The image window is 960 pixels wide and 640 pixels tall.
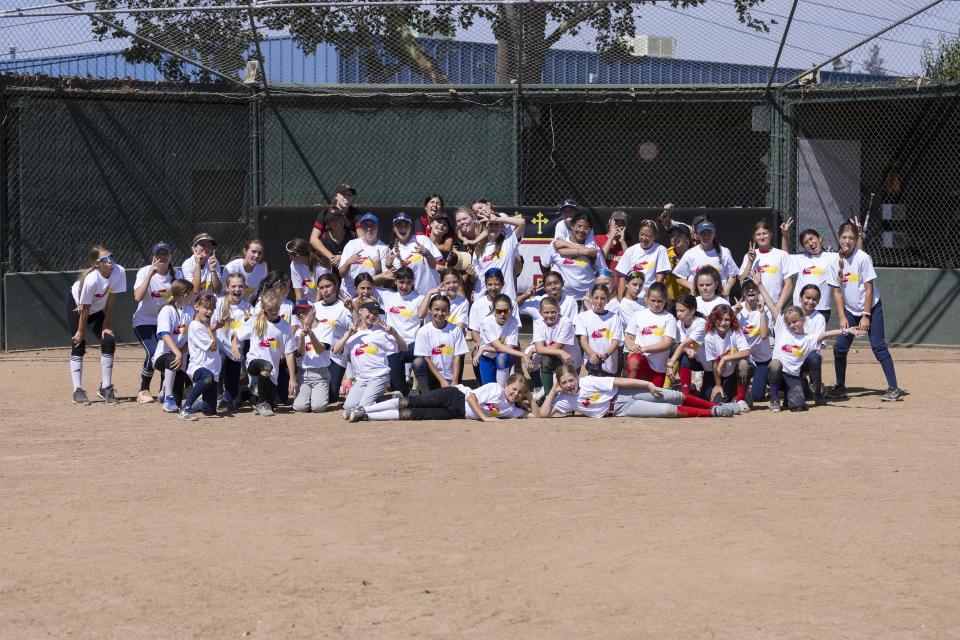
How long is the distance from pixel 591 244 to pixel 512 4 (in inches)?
116

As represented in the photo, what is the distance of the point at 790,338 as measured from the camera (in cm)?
1009

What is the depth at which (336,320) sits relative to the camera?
10.4 metres

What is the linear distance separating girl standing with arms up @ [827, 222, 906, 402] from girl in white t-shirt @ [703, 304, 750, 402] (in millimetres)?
1105

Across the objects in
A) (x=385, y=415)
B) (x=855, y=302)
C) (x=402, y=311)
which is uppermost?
(x=855, y=302)

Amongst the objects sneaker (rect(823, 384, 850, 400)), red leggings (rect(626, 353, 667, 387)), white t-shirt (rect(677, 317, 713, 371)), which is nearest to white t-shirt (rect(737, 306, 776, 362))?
white t-shirt (rect(677, 317, 713, 371))

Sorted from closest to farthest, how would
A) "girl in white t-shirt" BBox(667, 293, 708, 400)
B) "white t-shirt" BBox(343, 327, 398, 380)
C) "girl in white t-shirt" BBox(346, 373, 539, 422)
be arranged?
"girl in white t-shirt" BBox(346, 373, 539, 422)
"white t-shirt" BBox(343, 327, 398, 380)
"girl in white t-shirt" BBox(667, 293, 708, 400)

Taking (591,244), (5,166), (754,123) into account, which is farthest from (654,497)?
(5,166)

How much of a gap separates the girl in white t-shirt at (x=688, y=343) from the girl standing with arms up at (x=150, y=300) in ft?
14.3

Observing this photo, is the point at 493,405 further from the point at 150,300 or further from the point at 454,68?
the point at 454,68

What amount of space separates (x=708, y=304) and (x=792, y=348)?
2.70ft

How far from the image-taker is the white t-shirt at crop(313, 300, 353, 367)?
10.4m

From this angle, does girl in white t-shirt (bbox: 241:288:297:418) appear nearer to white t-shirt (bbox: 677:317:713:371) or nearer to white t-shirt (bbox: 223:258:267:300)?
white t-shirt (bbox: 223:258:267:300)

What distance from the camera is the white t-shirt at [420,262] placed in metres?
10.9

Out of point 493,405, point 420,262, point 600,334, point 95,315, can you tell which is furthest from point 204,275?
point 600,334
